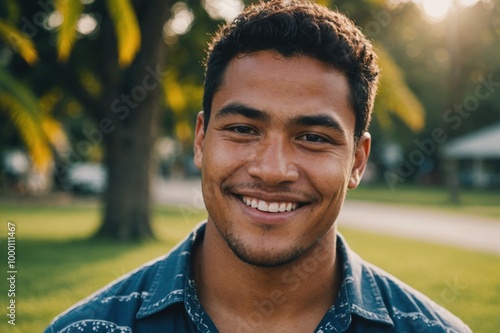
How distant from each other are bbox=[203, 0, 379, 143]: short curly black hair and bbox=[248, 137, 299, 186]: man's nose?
1.25 feet

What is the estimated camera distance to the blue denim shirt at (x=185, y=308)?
228 centimetres

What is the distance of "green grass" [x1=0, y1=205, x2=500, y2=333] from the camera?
739 centimetres

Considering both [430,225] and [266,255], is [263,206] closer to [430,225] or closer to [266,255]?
[266,255]

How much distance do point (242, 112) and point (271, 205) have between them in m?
0.40

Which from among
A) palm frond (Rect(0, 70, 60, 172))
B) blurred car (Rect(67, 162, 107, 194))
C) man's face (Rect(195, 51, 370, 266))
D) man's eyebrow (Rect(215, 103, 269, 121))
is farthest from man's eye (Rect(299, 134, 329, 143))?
blurred car (Rect(67, 162, 107, 194))

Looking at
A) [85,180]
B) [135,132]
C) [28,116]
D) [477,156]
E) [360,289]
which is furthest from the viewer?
[477,156]

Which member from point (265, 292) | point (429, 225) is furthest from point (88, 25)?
point (265, 292)

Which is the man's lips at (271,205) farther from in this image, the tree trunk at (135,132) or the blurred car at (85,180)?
the blurred car at (85,180)

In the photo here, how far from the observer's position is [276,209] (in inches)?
93.7

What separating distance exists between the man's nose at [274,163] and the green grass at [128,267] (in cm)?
471

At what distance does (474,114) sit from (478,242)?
31.8m

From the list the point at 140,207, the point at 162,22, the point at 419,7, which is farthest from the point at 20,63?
the point at 419,7

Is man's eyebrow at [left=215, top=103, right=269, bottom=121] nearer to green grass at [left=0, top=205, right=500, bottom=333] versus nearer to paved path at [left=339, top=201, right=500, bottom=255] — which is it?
green grass at [left=0, top=205, right=500, bottom=333]

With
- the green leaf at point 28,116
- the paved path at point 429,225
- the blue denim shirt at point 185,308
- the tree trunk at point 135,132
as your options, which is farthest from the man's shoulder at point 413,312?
the tree trunk at point 135,132
